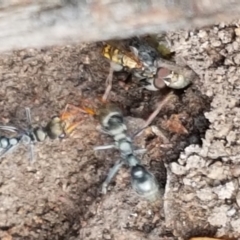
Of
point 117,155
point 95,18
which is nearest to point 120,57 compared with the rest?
point 117,155

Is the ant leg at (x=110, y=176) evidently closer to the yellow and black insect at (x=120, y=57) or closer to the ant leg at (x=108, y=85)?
the ant leg at (x=108, y=85)

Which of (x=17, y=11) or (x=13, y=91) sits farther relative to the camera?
(x=13, y=91)

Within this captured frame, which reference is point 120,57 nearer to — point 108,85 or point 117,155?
point 108,85

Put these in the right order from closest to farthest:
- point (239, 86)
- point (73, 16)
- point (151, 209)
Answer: point (73, 16)
point (239, 86)
point (151, 209)

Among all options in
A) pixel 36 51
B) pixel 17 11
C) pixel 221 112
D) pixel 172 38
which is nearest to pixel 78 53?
pixel 36 51

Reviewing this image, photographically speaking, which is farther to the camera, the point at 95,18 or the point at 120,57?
the point at 120,57

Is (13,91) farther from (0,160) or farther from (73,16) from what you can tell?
(73,16)

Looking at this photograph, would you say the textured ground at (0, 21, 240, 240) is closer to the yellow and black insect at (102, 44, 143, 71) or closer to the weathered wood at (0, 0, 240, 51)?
the yellow and black insect at (102, 44, 143, 71)
